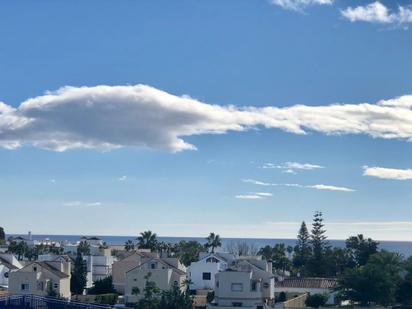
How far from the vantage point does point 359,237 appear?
372 feet

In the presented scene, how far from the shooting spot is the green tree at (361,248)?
10744 cm

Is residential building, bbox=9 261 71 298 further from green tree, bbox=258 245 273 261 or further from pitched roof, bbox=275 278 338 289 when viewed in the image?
green tree, bbox=258 245 273 261

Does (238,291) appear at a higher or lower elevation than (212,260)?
lower

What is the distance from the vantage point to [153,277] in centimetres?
8131

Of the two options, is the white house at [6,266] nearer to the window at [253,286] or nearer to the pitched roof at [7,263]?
the pitched roof at [7,263]

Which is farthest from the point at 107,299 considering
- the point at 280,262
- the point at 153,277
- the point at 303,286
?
the point at 280,262

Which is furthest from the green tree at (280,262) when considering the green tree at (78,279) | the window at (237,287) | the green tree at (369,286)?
the window at (237,287)

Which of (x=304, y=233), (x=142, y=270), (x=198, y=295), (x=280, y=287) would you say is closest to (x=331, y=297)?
(x=280, y=287)

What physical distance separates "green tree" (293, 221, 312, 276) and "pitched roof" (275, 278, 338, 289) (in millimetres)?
26050

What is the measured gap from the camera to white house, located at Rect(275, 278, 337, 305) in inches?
3489

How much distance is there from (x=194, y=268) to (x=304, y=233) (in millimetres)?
54177

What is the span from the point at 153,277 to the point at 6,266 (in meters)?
25.9

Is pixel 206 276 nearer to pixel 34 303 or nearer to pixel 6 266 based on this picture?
pixel 6 266

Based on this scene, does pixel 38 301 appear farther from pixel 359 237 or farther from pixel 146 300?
pixel 359 237
